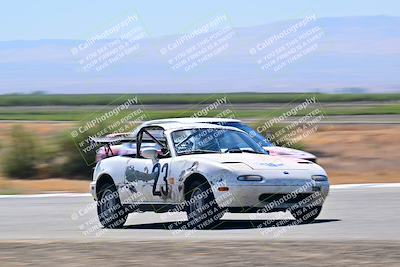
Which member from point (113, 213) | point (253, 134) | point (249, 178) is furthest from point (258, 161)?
point (253, 134)

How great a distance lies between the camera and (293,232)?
14117mm

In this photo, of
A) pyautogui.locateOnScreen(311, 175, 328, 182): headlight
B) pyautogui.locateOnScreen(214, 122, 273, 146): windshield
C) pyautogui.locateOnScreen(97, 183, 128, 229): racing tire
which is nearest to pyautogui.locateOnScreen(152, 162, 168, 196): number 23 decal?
pyautogui.locateOnScreen(97, 183, 128, 229): racing tire

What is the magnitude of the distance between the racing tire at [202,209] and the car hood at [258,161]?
0.47 m

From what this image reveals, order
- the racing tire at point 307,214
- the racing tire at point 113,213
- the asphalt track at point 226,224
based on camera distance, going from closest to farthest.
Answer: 1. the asphalt track at point 226,224
2. the racing tire at point 307,214
3. the racing tire at point 113,213

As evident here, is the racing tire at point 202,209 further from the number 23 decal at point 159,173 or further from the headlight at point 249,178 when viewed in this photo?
the number 23 decal at point 159,173

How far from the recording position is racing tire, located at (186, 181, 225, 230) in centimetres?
1452

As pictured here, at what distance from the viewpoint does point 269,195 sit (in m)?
14.8

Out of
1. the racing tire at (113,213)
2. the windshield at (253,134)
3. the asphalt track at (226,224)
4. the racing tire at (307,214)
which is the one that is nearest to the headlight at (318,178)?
the racing tire at (307,214)

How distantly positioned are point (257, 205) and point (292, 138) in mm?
20266

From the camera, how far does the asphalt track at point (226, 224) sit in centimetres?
1367

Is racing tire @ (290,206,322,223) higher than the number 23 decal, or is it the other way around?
the number 23 decal

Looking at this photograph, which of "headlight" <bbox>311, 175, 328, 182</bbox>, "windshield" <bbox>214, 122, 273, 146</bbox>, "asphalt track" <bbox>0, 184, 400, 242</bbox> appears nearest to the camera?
"asphalt track" <bbox>0, 184, 400, 242</bbox>

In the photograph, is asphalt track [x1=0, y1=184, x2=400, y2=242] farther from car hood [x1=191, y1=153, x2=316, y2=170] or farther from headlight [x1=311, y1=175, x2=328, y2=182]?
car hood [x1=191, y1=153, x2=316, y2=170]

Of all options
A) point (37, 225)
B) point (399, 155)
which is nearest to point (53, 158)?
point (399, 155)
